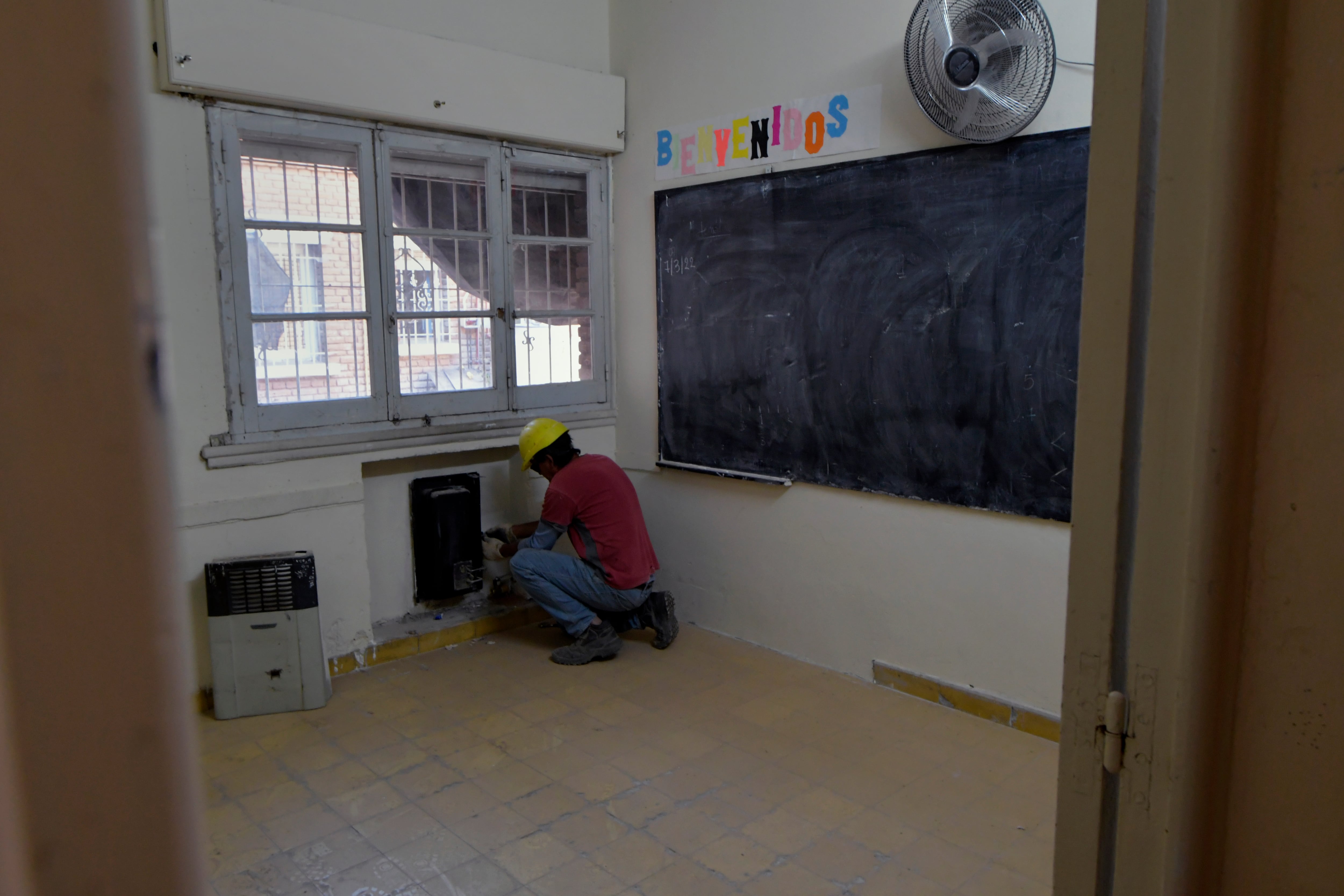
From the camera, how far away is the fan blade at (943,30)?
3.04 meters

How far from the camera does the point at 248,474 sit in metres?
3.67

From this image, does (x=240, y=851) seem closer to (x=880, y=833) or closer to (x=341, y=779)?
(x=341, y=779)

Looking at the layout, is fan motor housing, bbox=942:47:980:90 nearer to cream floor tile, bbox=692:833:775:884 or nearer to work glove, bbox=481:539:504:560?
cream floor tile, bbox=692:833:775:884

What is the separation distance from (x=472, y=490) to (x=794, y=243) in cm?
197

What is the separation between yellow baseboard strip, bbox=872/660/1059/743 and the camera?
11.0ft

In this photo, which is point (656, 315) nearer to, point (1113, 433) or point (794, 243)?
point (794, 243)

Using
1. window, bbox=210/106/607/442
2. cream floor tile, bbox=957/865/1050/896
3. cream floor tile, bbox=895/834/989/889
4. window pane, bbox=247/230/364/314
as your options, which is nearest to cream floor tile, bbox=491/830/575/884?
cream floor tile, bbox=895/834/989/889

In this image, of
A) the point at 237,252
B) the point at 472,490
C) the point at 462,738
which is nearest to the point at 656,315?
the point at 472,490

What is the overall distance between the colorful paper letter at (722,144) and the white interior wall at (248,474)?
99 cm

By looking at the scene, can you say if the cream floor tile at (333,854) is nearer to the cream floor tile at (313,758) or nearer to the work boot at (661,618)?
the cream floor tile at (313,758)

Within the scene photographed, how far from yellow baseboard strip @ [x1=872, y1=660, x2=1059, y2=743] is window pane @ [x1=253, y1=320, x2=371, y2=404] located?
2637 mm

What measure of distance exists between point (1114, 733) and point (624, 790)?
2274mm

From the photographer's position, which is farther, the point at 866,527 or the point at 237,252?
the point at 866,527

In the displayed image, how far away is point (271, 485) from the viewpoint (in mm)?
3742
